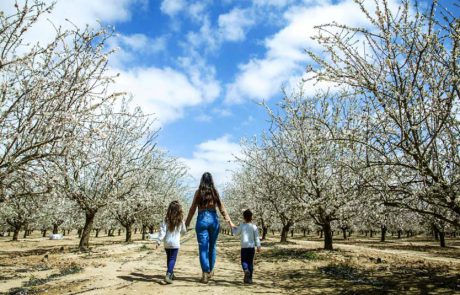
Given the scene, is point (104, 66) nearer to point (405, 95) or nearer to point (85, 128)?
point (85, 128)

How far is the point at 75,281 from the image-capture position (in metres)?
8.48

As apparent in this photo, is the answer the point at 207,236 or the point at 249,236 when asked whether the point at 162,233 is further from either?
the point at 249,236

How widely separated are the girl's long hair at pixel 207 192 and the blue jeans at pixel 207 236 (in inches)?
9.3

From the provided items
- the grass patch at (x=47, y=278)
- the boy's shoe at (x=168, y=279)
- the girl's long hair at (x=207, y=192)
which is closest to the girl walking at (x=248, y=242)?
the girl's long hair at (x=207, y=192)

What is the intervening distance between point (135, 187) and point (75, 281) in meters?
12.6

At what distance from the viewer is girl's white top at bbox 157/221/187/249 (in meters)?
8.35

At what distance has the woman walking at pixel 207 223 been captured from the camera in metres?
7.86

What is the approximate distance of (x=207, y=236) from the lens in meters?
7.98

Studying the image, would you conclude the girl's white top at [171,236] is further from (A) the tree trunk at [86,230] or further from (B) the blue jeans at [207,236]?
(A) the tree trunk at [86,230]

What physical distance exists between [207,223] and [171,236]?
1110 millimetres

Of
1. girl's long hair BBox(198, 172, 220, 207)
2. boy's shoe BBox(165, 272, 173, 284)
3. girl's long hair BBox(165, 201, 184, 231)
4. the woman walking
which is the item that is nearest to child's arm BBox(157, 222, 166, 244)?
girl's long hair BBox(165, 201, 184, 231)

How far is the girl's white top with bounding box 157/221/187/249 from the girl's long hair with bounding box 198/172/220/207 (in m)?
0.99

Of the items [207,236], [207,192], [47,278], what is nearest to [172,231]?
[207,236]

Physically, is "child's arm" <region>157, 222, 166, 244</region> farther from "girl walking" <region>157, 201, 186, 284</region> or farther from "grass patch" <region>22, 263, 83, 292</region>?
"grass patch" <region>22, 263, 83, 292</region>
